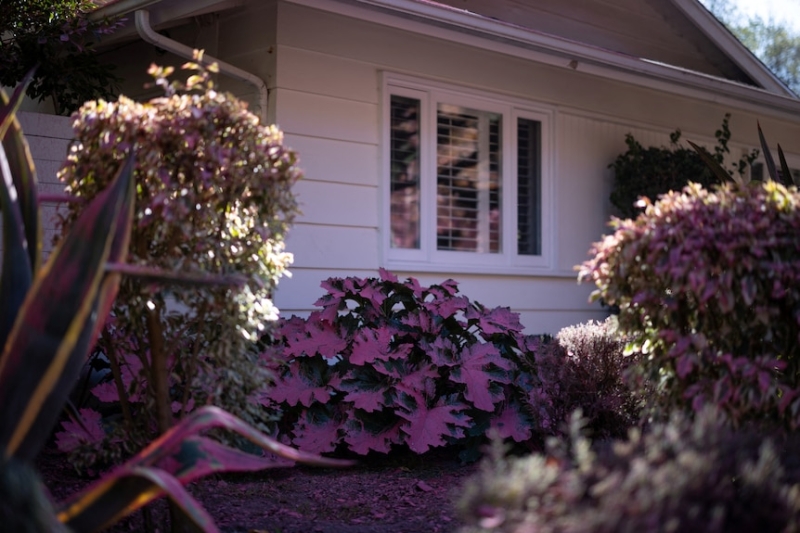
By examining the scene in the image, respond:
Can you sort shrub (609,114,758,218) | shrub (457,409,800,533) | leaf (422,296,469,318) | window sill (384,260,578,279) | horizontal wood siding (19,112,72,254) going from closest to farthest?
shrub (457,409,800,533), leaf (422,296,469,318), horizontal wood siding (19,112,72,254), window sill (384,260,578,279), shrub (609,114,758,218)

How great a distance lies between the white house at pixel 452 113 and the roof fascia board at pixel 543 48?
2 cm

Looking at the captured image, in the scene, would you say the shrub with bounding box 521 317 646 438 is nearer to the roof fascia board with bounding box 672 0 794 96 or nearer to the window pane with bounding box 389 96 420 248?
the window pane with bounding box 389 96 420 248

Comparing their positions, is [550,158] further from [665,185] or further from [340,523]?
[340,523]

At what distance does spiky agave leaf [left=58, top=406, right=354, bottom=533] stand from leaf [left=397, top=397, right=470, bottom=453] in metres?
2.56

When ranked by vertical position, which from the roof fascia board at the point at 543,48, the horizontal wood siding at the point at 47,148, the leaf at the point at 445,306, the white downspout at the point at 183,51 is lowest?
the leaf at the point at 445,306

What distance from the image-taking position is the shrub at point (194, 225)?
352cm

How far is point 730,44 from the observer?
9984 mm

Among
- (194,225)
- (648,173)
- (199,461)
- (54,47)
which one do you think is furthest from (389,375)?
(648,173)

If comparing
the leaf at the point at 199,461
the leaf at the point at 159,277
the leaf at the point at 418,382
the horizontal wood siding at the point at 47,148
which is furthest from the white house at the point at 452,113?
the leaf at the point at 199,461

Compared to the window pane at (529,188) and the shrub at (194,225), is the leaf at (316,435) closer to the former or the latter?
the shrub at (194,225)

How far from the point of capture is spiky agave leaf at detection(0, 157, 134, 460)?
2.53 m

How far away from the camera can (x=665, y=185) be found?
8.77m

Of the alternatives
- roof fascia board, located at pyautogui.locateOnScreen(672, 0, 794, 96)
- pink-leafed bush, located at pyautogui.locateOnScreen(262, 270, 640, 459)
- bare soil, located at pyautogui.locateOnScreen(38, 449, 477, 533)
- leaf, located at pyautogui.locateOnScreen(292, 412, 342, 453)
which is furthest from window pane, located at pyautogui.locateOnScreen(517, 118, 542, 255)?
leaf, located at pyautogui.locateOnScreen(292, 412, 342, 453)

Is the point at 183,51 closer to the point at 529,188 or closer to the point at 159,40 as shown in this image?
the point at 159,40
